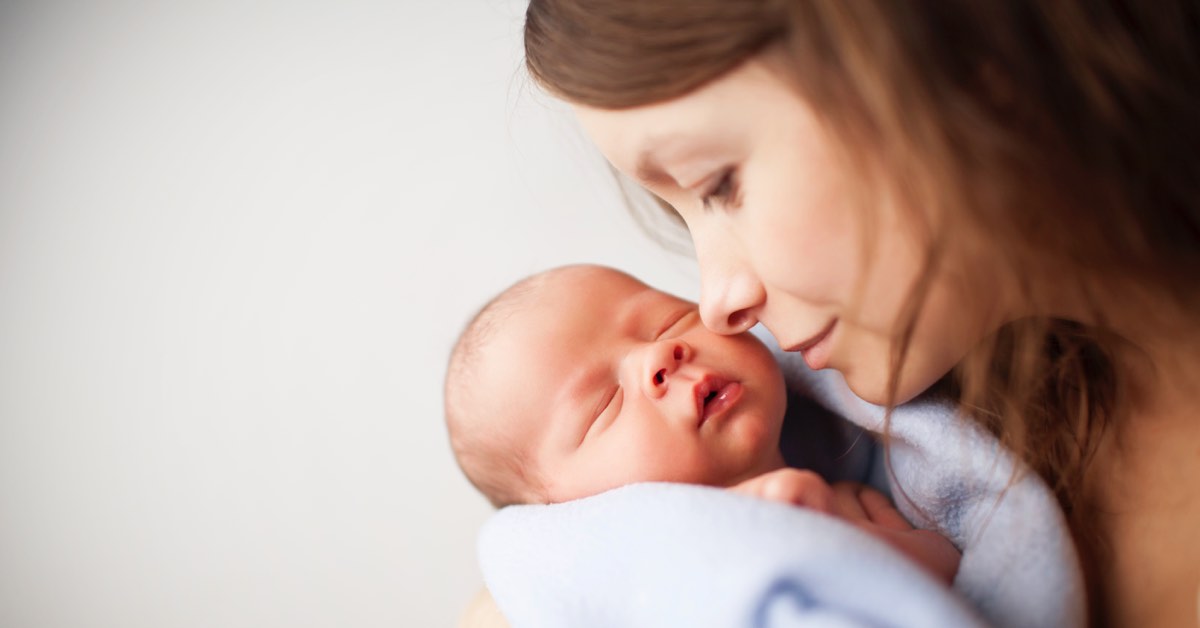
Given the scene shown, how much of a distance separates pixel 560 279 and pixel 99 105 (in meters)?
0.79

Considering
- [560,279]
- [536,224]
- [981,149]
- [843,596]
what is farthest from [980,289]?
[536,224]

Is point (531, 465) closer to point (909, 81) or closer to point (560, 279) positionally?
point (560, 279)

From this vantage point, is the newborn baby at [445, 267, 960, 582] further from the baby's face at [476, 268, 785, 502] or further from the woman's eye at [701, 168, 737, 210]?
the woman's eye at [701, 168, 737, 210]

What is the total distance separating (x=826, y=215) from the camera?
709mm

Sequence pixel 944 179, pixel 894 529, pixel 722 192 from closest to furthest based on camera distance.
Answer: pixel 944 179 < pixel 722 192 < pixel 894 529

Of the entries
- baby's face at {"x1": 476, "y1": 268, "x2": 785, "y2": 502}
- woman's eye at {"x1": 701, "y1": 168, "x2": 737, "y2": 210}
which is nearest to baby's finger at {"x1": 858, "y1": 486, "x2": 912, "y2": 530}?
baby's face at {"x1": 476, "y1": 268, "x2": 785, "y2": 502}

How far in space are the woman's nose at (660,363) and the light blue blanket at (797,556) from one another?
13 centimetres

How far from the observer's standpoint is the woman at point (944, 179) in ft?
2.10

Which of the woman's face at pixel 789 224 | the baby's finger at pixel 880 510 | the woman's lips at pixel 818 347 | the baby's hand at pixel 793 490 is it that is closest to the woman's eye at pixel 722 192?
the woman's face at pixel 789 224

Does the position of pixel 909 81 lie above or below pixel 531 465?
above

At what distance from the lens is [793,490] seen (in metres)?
0.82

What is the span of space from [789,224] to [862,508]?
443 millimetres

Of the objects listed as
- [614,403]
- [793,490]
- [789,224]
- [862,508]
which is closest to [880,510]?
[862,508]

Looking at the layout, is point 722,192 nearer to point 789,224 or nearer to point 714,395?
point 789,224
